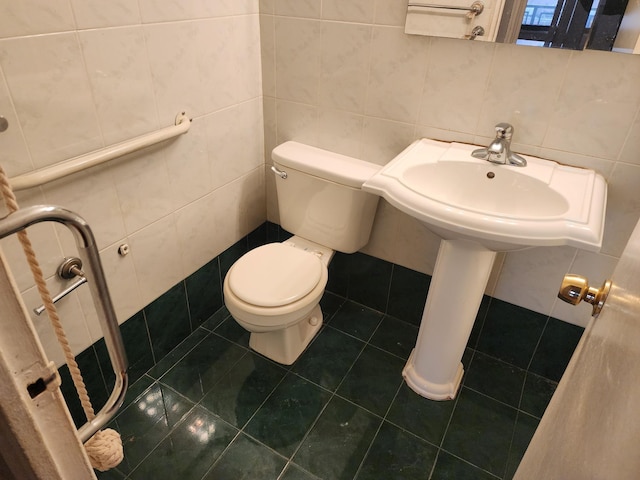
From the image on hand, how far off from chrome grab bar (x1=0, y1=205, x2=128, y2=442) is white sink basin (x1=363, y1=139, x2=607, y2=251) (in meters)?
0.79

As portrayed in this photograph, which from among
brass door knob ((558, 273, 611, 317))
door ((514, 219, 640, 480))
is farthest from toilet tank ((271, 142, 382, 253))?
door ((514, 219, 640, 480))

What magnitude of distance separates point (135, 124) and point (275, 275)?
0.68m

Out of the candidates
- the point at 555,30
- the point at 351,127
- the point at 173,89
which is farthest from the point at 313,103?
the point at 555,30

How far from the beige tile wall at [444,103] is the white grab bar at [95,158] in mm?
514

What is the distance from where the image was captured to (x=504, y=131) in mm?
1331

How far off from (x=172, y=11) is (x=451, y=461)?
1711 millimetres

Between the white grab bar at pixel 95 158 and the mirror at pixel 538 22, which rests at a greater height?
the mirror at pixel 538 22

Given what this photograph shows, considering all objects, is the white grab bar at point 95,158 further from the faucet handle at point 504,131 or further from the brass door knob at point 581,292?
the brass door knob at point 581,292

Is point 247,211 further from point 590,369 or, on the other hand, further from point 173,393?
point 590,369

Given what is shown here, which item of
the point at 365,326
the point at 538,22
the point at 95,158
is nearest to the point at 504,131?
the point at 538,22

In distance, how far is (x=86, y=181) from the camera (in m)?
1.25

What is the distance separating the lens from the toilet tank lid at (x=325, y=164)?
1.63m

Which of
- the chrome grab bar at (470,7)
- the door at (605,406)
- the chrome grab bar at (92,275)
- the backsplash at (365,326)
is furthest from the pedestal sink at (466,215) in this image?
the chrome grab bar at (92,275)

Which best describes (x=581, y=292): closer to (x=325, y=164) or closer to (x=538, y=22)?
(x=538, y=22)
